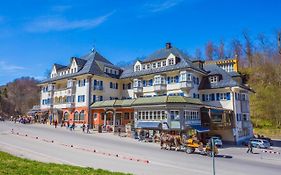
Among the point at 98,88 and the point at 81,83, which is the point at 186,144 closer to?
the point at 98,88

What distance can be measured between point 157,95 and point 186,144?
64.8ft

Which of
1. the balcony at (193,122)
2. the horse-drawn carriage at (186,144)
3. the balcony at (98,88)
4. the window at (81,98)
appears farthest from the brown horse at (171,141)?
the window at (81,98)

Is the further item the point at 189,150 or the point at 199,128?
the point at 199,128

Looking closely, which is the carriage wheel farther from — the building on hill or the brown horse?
the building on hill

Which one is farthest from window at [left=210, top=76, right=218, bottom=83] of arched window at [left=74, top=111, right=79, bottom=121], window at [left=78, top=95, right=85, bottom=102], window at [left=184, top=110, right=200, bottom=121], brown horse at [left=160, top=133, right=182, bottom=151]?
arched window at [left=74, top=111, right=79, bottom=121]

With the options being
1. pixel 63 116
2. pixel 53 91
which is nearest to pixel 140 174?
pixel 63 116

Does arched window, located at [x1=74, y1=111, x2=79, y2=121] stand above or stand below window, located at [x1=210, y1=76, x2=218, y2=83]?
below

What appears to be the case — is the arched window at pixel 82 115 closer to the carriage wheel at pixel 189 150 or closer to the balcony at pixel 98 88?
the balcony at pixel 98 88

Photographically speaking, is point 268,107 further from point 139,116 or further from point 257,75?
point 139,116

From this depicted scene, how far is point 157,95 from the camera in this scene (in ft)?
160

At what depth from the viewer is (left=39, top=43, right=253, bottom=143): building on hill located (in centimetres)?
4091

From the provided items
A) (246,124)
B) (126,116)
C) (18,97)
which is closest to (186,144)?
(126,116)

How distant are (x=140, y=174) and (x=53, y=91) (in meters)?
50.6

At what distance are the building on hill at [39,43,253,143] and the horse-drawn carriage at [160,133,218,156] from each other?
6826 millimetres
